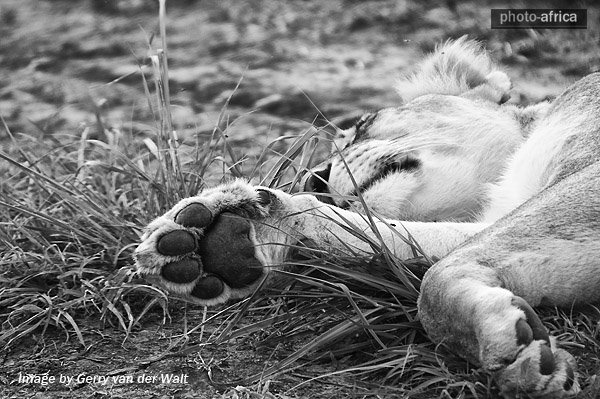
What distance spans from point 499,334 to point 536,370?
0.14m

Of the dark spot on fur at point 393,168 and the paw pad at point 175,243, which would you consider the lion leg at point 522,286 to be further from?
the dark spot on fur at point 393,168

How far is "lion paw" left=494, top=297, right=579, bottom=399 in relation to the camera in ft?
8.52

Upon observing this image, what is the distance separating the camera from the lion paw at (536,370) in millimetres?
2598

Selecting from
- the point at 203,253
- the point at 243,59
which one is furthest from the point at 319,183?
the point at 243,59

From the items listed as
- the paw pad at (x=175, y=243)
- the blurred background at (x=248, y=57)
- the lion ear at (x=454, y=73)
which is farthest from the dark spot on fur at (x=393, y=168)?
the blurred background at (x=248, y=57)

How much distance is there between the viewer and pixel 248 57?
7.57 metres

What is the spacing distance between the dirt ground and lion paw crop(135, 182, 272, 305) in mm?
1469

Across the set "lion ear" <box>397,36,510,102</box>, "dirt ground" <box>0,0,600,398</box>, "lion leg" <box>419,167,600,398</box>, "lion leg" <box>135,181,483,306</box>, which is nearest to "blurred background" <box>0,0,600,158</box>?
"dirt ground" <box>0,0,600,398</box>

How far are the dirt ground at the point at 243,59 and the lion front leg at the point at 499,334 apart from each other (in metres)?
2.10

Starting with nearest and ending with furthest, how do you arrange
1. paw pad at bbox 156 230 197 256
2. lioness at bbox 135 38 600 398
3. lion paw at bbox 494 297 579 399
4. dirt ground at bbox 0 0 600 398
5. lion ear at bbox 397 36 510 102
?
lion paw at bbox 494 297 579 399
lioness at bbox 135 38 600 398
paw pad at bbox 156 230 197 256
lion ear at bbox 397 36 510 102
dirt ground at bbox 0 0 600 398

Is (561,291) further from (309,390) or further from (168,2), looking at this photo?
(168,2)

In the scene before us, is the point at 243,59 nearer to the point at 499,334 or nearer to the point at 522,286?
the point at 522,286

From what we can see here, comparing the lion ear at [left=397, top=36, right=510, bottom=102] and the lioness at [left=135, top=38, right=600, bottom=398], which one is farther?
the lion ear at [left=397, top=36, right=510, bottom=102]

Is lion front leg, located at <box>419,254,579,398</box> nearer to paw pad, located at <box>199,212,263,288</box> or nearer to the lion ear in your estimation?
paw pad, located at <box>199,212,263,288</box>
